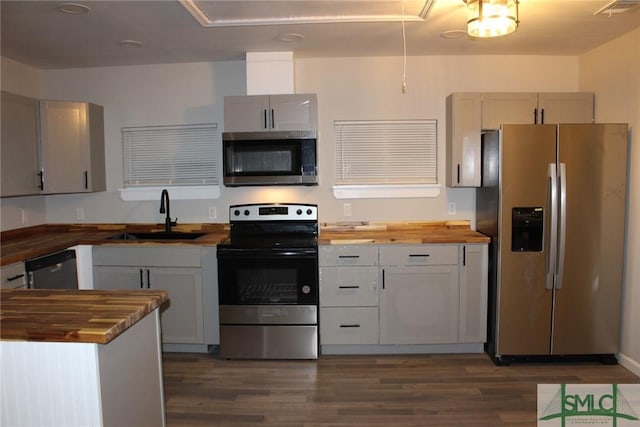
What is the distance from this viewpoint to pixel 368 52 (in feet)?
12.5

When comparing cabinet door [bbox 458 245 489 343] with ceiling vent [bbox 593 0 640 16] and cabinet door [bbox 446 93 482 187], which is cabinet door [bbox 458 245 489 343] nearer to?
cabinet door [bbox 446 93 482 187]

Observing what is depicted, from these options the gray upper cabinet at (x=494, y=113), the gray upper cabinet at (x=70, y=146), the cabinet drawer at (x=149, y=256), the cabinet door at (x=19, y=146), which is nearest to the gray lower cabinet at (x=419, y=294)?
the gray upper cabinet at (x=494, y=113)

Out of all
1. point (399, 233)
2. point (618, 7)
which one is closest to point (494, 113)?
point (618, 7)

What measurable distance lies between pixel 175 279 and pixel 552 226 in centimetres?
281

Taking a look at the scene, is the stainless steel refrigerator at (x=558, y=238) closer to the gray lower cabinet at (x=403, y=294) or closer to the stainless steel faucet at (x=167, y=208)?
the gray lower cabinet at (x=403, y=294)

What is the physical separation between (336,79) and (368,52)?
1.18ft

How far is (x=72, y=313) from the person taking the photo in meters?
1.70

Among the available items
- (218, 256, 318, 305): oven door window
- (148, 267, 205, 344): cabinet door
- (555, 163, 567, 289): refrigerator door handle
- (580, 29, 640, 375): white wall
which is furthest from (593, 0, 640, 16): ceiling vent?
(148, 267, 205, 344): cabinet door

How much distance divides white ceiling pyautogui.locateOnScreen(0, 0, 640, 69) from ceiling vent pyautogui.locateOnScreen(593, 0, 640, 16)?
41 millimetres

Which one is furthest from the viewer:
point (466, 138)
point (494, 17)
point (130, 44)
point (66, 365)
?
point (466, 138)

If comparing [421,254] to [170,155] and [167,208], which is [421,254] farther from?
[170,155]

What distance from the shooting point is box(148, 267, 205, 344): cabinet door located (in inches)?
141

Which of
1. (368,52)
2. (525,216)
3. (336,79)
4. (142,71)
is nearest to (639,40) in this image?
(525,216)

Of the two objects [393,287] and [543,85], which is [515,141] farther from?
[393,287]
